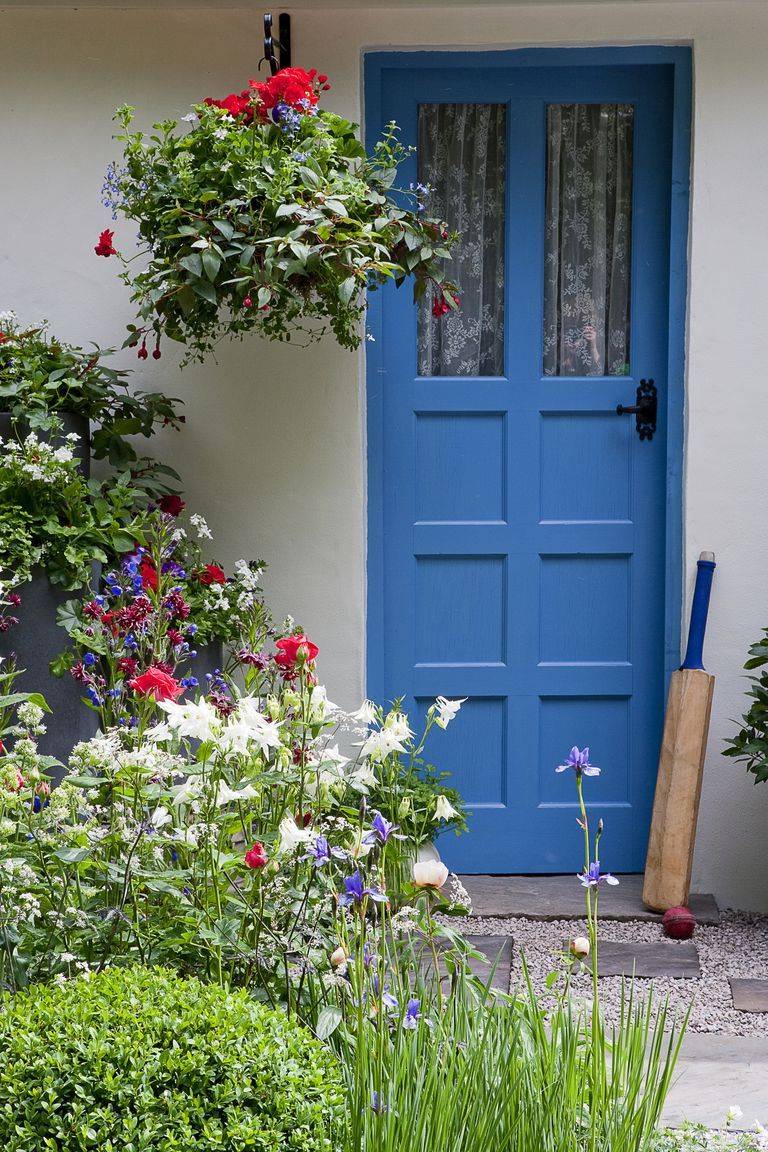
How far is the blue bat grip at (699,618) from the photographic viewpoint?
12.3ft

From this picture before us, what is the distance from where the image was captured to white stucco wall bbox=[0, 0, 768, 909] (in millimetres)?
3824

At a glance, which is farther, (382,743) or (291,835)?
(382,743)

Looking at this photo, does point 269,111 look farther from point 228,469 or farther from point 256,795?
point 256,795

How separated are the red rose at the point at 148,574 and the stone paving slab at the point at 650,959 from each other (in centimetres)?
164

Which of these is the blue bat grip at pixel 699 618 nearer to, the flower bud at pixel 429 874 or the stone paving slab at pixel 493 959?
the stone paving slab at pixel 493 959

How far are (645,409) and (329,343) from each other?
109 centimetres

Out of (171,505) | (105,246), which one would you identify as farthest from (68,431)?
(105,246)

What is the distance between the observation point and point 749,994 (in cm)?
316

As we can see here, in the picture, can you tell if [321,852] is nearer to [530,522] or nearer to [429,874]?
[429,874]

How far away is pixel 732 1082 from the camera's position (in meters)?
2.62

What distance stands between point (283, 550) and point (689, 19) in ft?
7.19

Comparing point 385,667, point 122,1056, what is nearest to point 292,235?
point 385,667

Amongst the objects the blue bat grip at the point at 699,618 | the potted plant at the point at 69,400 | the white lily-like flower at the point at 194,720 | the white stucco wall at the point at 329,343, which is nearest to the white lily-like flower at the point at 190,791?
the white lily-like flower at the point at 194,720

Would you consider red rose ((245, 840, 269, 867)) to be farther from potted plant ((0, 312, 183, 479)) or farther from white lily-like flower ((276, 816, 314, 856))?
potted plant ((0, 312, 183, 479))
